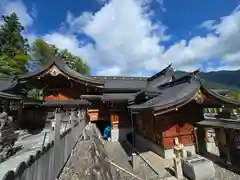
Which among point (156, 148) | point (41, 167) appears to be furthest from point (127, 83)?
point (41, 167)

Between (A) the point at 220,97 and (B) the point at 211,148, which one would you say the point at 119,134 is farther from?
(A) the point at 220,97

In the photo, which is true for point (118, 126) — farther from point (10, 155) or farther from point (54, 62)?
point (10, 155)

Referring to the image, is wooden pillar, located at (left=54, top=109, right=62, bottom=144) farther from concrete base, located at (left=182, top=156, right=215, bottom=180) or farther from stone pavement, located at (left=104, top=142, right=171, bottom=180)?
concrete base, located at (left=182, top=156, right=215, bottom=180)

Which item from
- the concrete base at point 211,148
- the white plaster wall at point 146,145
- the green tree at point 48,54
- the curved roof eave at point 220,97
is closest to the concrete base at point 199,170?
the white plaster wall at point 146,145

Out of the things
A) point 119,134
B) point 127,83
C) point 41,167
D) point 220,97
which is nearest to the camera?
point 41,167

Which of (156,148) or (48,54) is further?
(48,54)

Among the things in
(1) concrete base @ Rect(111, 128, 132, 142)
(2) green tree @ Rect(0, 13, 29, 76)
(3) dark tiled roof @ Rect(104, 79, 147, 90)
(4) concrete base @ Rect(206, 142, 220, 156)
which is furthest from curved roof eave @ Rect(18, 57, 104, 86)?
(2) green tree @ Rect(0, 13, 29, 76)

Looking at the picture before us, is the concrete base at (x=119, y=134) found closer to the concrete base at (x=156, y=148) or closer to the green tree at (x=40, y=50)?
the concrete base at (x=156, y=148)

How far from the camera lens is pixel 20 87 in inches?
494

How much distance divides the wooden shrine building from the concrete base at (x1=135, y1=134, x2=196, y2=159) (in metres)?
0.02

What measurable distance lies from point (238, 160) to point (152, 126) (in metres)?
4.71

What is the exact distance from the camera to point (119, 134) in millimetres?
14594

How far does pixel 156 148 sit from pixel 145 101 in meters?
3.49

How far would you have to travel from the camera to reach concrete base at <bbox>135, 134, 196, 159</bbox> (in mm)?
9273
